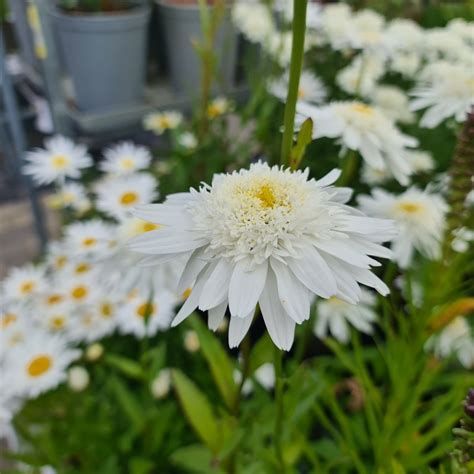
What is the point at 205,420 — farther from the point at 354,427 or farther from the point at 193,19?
the point at 193,19

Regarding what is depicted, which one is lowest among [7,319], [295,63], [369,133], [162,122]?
[7,319]

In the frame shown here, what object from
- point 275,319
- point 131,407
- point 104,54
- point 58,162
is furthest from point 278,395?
point 104,54

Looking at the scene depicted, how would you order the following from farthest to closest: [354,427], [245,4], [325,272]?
[245,4] → [354,427] → [325,272]

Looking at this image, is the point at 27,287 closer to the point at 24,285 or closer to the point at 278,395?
the point at 24,285

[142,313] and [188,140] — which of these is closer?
[142,313]

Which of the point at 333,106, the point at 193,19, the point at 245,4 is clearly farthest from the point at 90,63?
the point at 333,106

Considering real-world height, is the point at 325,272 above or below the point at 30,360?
above

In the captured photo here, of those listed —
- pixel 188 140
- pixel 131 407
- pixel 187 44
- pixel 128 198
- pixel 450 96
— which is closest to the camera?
pixel 450 96

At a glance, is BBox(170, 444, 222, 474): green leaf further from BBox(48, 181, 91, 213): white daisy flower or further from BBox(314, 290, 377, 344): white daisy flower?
BBox(48, 181, 91, 213): white daisy flower
